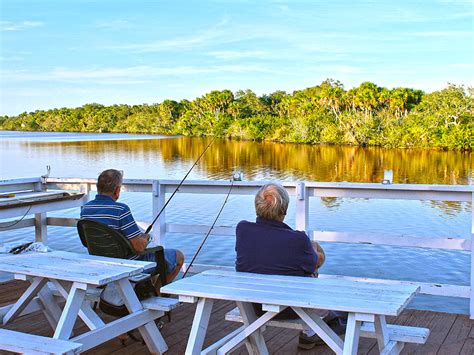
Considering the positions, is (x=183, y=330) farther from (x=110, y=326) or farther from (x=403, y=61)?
(x=403, y=61)

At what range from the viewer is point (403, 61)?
5762 centimetres

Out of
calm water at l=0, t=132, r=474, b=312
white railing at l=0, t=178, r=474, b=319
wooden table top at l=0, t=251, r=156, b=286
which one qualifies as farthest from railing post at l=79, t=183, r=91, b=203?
calm water at l=0, t=132, r=474, b=312

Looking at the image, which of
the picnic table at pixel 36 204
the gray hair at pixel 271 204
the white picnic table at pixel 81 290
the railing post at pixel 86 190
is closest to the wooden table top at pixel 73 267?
the white picnic table at pixel 81 290

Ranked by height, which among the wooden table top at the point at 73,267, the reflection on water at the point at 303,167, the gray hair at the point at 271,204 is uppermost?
the gray hair at the point at 271,204

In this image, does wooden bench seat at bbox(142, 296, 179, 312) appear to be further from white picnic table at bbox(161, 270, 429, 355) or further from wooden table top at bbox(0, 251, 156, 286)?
white picnic table at bbox(161, 270, 429, 355)

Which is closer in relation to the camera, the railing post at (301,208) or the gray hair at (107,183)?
the gray hair at (107,183)

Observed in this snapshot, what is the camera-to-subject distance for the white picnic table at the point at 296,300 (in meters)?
2.48

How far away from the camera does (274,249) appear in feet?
9.68

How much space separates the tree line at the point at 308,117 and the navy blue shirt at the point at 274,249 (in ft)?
76.0

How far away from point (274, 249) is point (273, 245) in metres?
0.02

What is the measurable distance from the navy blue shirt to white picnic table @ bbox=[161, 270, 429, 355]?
0.26ft

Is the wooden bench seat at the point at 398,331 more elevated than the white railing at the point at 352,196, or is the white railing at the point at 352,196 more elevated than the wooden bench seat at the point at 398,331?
the white railing at the point at 352,196

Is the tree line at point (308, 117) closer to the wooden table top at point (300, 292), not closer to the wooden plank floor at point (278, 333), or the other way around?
the wooden plank floor at point (278, 333)

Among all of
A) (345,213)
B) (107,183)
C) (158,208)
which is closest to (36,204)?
(158,208)
